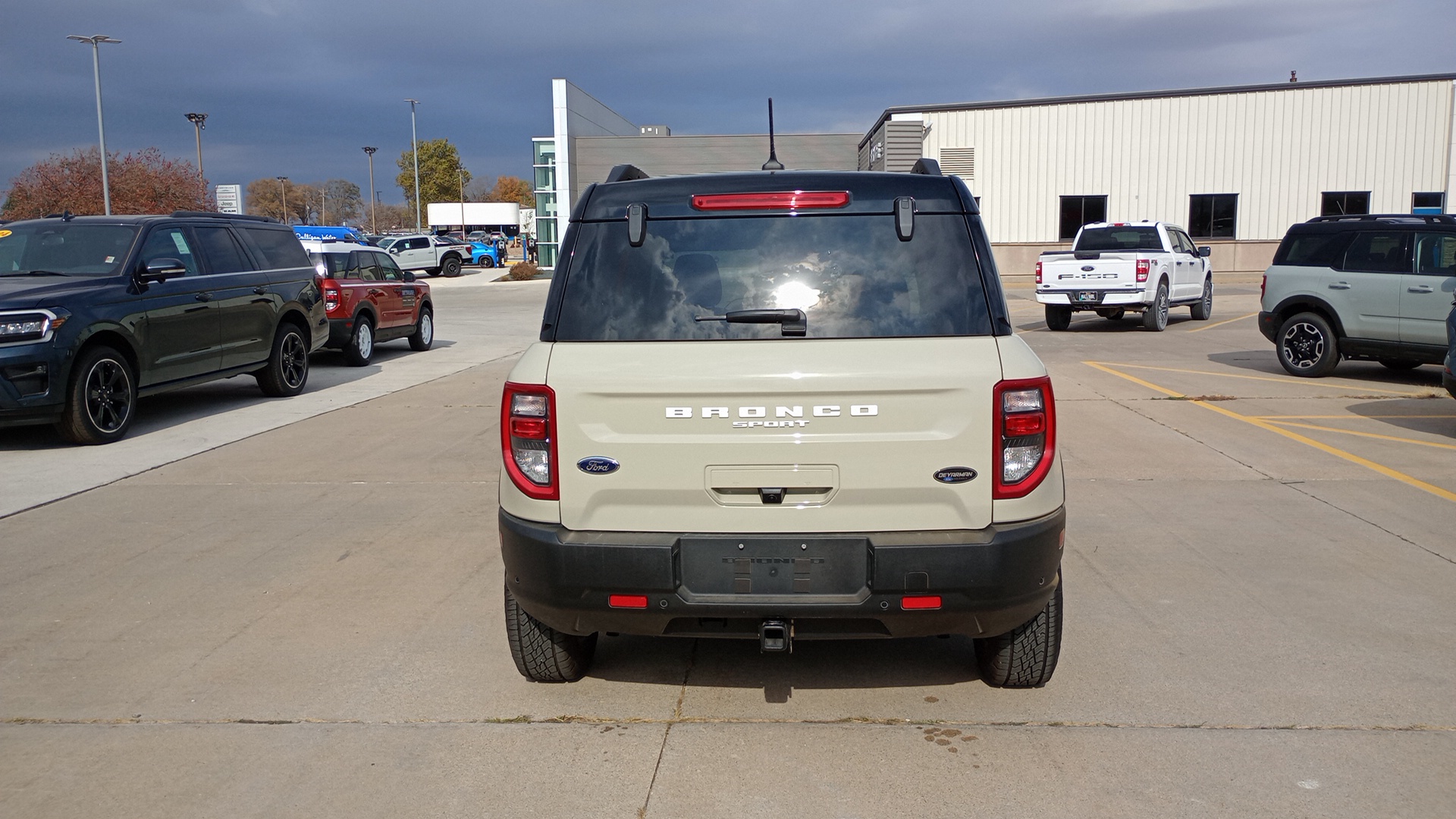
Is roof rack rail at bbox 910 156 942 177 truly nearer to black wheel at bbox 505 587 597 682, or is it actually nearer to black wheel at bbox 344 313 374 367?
black wheel at bbox 505 587 597 682

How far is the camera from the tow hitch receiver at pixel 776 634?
3609 millimetres

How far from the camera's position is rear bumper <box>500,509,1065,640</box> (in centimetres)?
356

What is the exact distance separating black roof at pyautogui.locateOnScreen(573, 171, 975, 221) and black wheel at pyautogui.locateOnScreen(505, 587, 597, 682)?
1452 mm

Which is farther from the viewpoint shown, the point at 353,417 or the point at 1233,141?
the point at 1233,141

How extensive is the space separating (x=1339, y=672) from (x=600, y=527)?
9.57 feet

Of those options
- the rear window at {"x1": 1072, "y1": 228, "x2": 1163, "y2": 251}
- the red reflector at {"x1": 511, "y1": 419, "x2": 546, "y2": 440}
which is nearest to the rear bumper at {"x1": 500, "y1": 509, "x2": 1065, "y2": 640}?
the red reflector at {"x1": 511, "y1": 419, "x2": 546, "y2": 440}

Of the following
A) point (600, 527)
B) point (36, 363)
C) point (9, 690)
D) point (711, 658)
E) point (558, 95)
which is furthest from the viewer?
point (558, 95)

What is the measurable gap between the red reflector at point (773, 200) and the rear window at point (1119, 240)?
57.4 feet

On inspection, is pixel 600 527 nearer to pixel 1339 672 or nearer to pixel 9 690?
pixel 9 690

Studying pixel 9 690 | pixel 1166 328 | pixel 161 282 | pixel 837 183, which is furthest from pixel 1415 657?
pixel 1166 328

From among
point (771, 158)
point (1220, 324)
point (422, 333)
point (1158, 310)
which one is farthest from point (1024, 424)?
point (1220, 324)

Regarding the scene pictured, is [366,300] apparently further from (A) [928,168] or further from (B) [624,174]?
(A) [928,168]

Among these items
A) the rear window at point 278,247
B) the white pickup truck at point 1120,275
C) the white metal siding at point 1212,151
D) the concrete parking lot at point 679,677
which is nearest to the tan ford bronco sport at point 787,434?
the concrete parking lot at point 679,677

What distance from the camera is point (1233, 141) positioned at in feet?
117
